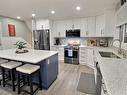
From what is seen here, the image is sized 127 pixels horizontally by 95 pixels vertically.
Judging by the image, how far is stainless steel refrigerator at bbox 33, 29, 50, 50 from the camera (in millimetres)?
4934

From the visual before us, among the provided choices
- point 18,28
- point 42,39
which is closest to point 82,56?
point 42,39

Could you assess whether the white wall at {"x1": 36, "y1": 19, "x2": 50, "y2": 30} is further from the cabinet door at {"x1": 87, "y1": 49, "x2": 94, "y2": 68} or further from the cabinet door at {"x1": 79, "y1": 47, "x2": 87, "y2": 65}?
the cabinet door at {"x1": 87, "y1": 49, "x2": 94, "y2": 68}

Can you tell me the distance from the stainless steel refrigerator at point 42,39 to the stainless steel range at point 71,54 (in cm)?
117

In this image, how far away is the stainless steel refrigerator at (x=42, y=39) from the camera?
194 inches

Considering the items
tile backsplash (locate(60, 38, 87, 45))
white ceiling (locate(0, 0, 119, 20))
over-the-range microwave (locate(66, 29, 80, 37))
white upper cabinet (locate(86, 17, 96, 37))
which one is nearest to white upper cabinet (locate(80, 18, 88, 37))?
white upper cabinet (locate(86, 17, 96, 37))

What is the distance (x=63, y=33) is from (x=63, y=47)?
848 millimetres

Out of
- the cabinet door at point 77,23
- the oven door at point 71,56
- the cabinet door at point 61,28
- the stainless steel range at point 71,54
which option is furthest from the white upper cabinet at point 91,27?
the cabinet door at point 61,28

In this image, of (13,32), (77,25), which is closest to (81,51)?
(77,25)

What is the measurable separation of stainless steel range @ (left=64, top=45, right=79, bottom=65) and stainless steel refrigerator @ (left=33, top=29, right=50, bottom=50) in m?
1.17

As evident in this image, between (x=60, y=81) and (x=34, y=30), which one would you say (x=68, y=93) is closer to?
(x=60, y=81)

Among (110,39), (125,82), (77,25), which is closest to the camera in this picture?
(125,82)

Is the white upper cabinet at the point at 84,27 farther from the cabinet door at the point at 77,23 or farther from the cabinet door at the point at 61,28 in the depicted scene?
the cabinet door at the point at 61,28

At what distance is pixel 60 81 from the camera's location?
2771 mm

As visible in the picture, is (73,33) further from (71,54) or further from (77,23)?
(71,54)
